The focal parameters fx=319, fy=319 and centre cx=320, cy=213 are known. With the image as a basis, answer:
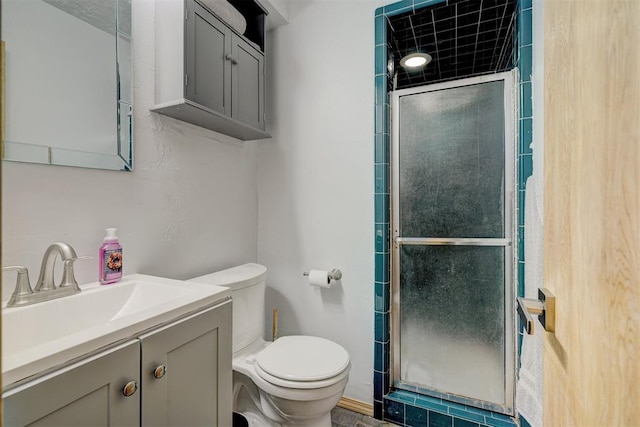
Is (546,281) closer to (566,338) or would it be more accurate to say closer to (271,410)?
(566,338)

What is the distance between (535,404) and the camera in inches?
43.3

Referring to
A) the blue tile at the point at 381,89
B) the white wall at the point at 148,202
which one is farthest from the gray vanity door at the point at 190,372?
the blue tile at the point at 381,89

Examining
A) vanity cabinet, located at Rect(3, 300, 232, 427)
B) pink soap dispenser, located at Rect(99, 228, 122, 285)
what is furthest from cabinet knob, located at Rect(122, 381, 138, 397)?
pink soap dispenser, located at Rect(99, 228, 122, 285)

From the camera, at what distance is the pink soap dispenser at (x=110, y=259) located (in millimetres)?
1124

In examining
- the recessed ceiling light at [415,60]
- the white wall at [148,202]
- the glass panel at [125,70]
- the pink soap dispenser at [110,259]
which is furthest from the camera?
the recessed ceiling light at [415,60]

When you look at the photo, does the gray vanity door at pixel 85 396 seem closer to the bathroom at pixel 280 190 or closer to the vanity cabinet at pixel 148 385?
the vanity cabinet at pixel 148 385

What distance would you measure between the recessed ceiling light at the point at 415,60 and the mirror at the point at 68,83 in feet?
4.57

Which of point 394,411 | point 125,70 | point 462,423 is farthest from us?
point 394,411

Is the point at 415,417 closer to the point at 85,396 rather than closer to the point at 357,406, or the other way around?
the point at 357,406

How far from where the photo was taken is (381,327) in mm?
1688

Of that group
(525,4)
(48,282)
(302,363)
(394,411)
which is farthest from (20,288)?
(525,4)

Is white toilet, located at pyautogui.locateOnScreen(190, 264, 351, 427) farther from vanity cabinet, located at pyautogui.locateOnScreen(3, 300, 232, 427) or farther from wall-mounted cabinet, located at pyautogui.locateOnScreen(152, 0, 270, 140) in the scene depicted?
wall-mounted cabinet, located at pyautogui.locateOnScreen(152, 0, 270, 140)

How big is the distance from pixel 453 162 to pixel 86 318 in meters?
1.72

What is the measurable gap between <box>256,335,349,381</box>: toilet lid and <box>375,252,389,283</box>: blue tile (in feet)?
1.37
